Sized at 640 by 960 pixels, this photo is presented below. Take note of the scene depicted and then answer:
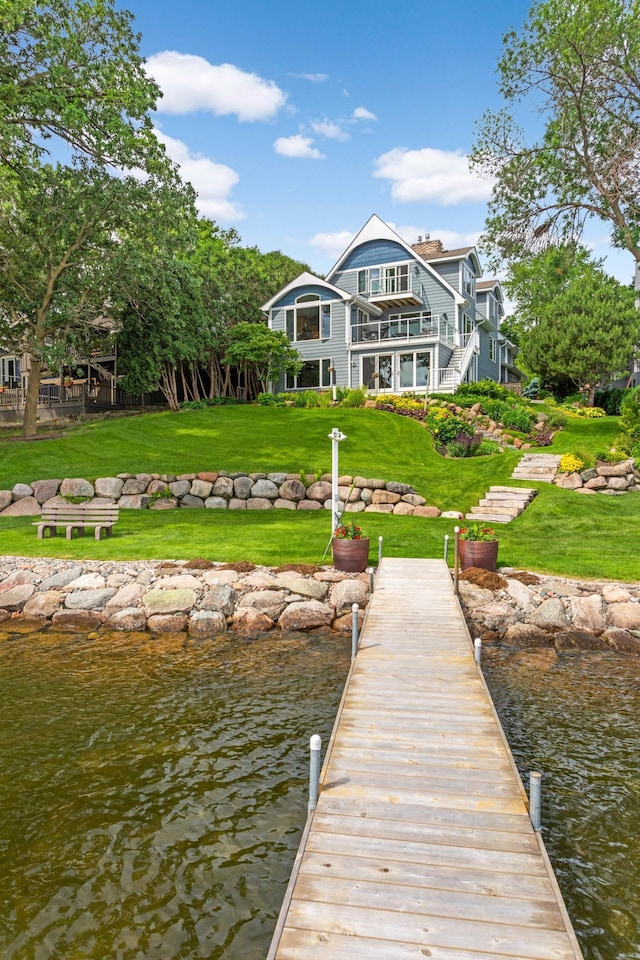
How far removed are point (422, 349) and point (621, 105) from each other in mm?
14889

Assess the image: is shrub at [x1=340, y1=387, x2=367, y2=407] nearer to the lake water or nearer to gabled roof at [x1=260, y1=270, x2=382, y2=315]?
gabled roof at [x1=260, y1=270, x2=382, y2=315]

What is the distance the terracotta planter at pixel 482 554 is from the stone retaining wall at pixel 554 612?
42 cm

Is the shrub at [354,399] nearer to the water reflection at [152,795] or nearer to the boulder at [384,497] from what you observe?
the boulder at [384,497]

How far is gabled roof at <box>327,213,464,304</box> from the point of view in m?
34.3

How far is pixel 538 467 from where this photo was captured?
19.2 meters

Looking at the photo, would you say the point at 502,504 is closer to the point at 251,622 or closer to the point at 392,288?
the point at 251,622

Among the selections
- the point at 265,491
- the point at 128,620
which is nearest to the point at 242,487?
the point at 265,491

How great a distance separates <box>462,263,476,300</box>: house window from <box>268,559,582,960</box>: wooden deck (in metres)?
34.7

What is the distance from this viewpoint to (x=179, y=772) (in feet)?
18.4

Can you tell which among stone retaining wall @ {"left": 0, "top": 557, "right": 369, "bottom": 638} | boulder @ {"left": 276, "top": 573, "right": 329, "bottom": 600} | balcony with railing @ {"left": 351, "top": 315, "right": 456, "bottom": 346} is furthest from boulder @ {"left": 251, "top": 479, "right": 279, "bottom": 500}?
balcony with railing @ {"left": 351, "top": 315, "right": 456, "bottom": 346}

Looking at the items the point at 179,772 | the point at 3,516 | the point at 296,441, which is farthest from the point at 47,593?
the point at 296,441

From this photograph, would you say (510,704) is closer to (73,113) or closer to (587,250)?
(73,113)

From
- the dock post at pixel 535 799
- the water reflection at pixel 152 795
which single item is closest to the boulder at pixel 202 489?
the water reflection at pixel 152 795

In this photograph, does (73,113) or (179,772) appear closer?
(179,772)
